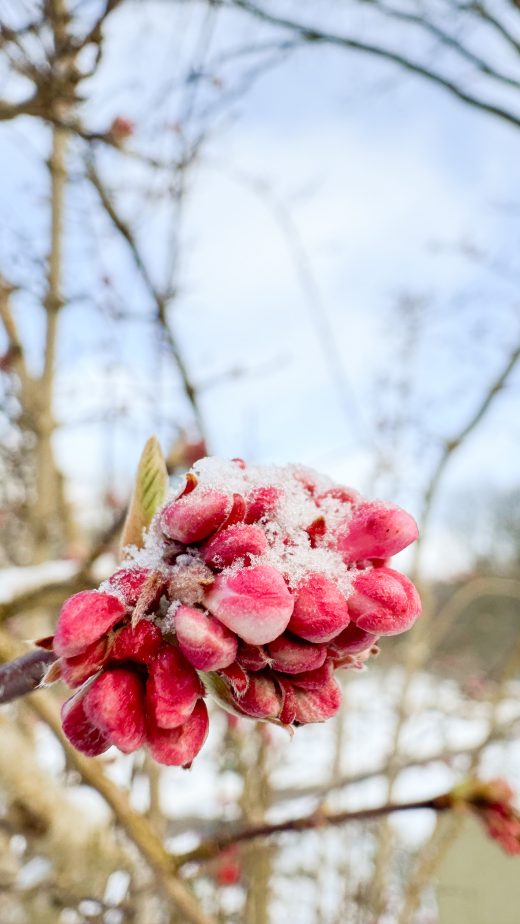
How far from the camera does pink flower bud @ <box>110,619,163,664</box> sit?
1.59 ft

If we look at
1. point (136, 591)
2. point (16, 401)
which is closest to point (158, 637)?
point (136, 591)

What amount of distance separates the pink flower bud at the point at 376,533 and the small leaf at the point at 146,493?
0.62 ft

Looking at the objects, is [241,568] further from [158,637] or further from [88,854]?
[88,854]

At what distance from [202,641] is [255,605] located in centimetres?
5

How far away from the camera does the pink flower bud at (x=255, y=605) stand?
47cm

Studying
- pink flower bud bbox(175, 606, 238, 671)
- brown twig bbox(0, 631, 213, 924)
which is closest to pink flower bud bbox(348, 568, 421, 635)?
pink flower bud bbox(175, 606, 238, 671)

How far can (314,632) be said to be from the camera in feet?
1.58

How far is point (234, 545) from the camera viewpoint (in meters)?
0.50

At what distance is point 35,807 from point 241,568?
1214 millimetres

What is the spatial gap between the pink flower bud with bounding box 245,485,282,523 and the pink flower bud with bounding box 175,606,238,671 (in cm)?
10

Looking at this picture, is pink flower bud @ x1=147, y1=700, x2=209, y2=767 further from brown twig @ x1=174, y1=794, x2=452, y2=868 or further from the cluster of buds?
brown twig @ x1=174, y1=794, x2=452, y2=868

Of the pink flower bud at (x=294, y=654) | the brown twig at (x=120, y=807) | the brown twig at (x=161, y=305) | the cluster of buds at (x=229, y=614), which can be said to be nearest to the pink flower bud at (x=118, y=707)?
the cluster of buds at (x=229, y=614)

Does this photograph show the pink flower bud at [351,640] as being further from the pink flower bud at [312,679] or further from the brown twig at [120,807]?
the brown twig at [120,807]

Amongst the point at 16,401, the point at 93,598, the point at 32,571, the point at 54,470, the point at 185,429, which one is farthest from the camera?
the point at 54,470
